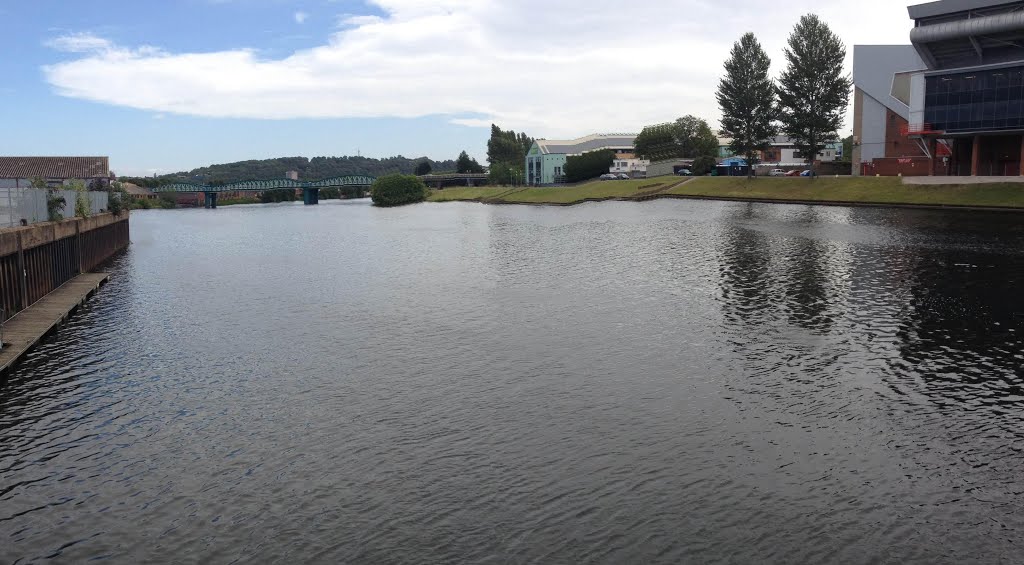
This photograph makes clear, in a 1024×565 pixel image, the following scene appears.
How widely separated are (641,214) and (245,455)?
10158cm

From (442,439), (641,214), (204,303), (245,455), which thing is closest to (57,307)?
(204,303)

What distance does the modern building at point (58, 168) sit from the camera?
135 meters

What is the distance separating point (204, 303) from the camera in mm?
50250

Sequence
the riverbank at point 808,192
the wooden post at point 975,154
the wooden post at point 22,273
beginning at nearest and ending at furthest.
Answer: the wooden post at point 22,273 < the riverbank at point 808,192 < the wooden post at point 975,154

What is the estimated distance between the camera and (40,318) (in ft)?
134

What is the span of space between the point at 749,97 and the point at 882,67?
1087 inches

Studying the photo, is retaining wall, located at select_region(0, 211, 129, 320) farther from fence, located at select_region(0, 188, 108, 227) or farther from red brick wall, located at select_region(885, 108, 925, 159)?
red brick wall, located at select_region(885, 108, 925, 159)

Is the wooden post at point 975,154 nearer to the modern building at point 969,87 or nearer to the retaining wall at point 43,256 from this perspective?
the modern building at point 969,87

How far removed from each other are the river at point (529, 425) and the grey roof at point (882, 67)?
4092 inches

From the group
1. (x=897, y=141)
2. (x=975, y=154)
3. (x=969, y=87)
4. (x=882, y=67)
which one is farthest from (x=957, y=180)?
(x=882, y=67)

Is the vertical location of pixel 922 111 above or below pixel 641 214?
above

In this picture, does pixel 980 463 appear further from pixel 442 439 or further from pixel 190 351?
pixel 190 351

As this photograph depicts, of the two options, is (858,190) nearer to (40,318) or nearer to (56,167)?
(40,318)

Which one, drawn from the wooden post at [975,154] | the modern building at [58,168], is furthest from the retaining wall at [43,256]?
the wooden post at [975,154]
